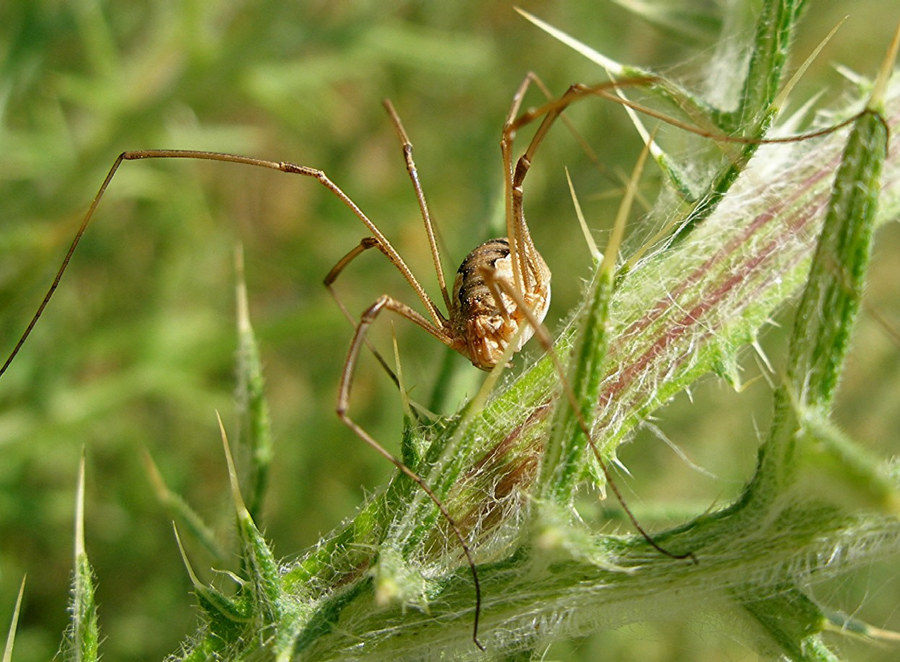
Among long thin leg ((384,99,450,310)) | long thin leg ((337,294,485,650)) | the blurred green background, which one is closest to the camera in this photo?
long thin leg ((337,294,485,650))

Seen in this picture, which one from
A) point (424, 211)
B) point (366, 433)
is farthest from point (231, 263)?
point (366, 433)

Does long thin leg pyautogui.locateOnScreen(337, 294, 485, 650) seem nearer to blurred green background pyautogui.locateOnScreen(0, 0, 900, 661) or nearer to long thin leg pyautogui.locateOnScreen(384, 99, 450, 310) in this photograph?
long thin leg pyautogui.locateOnScreen(384, 99, 450, 310)

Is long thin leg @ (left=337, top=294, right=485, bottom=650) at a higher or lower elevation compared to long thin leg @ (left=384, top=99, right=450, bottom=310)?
Result: lower

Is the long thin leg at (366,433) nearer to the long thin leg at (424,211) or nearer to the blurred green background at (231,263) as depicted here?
the long thin leg at (424,211)

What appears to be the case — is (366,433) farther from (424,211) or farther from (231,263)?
(231,263)

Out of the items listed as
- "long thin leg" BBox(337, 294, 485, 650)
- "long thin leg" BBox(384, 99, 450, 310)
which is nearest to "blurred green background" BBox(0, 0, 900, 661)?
"long thin leg" BBox(384, 99, 450, 310)
